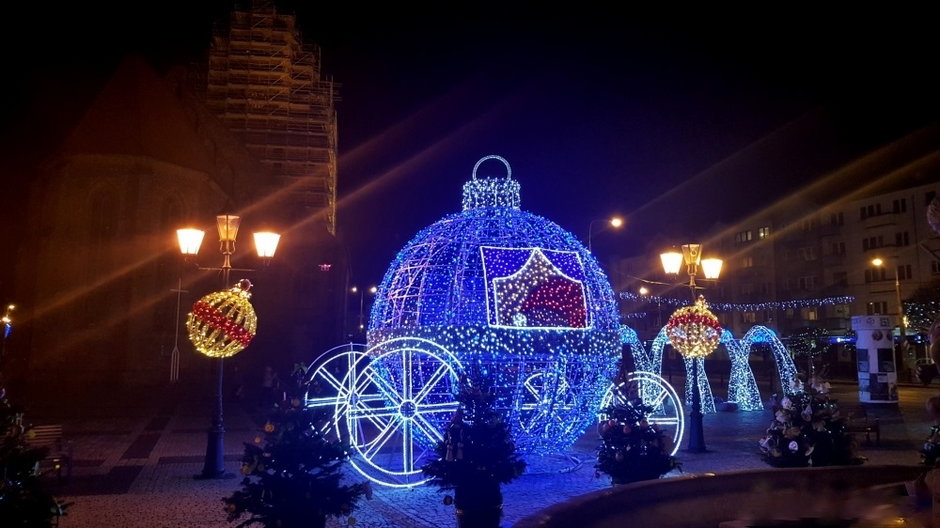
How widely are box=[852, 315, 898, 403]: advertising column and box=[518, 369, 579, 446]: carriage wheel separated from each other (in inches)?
724

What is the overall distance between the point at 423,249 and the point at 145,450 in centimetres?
873

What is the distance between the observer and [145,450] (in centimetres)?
1592

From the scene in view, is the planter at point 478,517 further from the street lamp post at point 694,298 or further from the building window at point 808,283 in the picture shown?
the building window at point 808,283

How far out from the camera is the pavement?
9.60m

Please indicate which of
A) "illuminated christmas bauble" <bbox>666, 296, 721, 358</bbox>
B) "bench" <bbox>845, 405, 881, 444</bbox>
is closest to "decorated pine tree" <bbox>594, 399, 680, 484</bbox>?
"illuminated christmas bauble" <bbox>666, 296, 721, 358</bbox>

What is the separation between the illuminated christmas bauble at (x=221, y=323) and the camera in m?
12.0

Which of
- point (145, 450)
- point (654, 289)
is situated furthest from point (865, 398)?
point (654, 289)

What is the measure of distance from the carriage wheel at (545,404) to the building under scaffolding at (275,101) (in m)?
38.4

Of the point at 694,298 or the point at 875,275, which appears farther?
the point at 875,275

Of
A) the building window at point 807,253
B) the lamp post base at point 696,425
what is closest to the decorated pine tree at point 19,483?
the lamp post base at point 696,425

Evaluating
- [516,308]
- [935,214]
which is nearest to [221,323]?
[516,308]

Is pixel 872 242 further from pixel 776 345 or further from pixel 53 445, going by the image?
pixel 53 445

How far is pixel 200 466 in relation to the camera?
13.8 metres

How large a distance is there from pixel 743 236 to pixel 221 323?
196 ft
